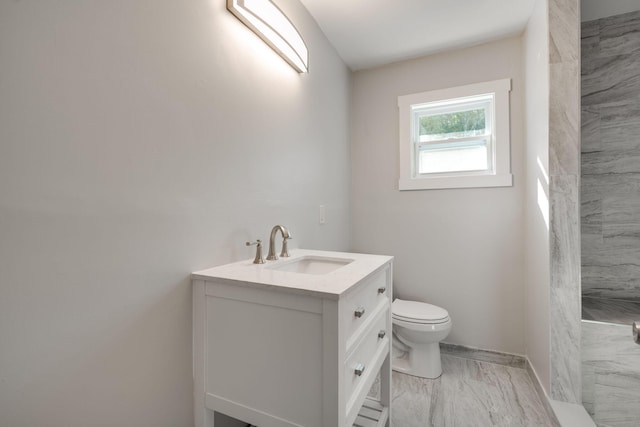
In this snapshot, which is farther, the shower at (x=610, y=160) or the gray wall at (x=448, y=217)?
the gray wall at (x=448, y=217)

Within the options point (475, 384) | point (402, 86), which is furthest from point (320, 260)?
point (402, 86)

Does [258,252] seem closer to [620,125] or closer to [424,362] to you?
[424,362]

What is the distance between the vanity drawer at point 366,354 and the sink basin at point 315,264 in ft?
1.00

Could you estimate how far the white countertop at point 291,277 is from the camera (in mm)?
891

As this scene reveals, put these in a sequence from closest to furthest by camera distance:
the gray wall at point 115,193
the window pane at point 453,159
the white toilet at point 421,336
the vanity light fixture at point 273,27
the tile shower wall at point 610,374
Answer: the gray wall at point 115,193 → the vanity light fixture at point 273,27 → the tile shower wall at point 610,374 → the white toilet at point 421,336 → the window pane at point 453,159

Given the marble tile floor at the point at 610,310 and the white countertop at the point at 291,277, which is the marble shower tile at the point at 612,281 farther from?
the white countertop at the point at 291,277

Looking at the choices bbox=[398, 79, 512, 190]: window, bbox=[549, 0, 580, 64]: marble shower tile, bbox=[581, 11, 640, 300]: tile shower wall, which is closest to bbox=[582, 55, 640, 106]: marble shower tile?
bbox=[581, 11, 640, 300]: tile shower wall

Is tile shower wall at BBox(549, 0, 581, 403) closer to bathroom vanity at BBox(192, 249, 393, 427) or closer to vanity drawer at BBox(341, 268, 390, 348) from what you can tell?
vanity drawer at BBox(341, 268, 390, 348)

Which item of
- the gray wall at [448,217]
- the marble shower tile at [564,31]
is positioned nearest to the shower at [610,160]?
the gray wall at [448,217]

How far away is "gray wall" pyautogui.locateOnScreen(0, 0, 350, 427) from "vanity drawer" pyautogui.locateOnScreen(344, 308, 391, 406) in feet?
2.00

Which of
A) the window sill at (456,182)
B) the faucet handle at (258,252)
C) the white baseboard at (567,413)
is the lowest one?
the white baseboard at (567,413)

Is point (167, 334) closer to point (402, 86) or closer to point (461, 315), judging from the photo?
point (461, 315)

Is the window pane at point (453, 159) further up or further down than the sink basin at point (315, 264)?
further up

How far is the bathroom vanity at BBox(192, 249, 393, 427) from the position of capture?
87 centimetres
